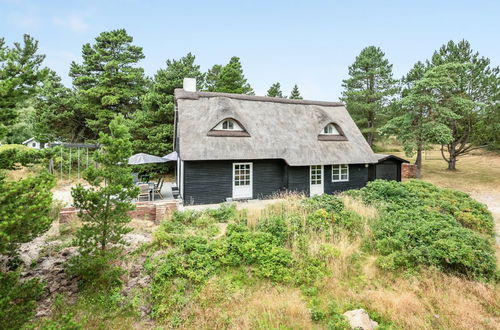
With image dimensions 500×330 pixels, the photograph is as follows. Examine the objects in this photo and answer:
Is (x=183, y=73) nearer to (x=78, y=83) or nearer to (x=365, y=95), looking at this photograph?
(x=78, y=83)

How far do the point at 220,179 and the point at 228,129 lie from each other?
8.60 ft

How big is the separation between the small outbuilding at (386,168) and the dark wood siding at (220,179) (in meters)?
7.10

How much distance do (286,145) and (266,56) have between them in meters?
11.5

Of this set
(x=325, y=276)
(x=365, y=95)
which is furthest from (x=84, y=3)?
(x=365, y=95)

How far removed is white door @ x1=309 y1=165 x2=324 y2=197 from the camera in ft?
46.3

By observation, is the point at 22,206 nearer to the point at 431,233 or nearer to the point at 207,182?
the point at 207,182

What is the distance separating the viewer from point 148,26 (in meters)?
15.0

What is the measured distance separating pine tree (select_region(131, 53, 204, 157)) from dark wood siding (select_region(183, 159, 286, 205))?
757 centimetres

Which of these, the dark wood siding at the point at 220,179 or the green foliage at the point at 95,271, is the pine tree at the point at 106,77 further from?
the green foliage at the point at 95,271

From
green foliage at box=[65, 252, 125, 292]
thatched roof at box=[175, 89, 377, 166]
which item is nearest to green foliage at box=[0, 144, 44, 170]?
green foliage at box=[65, 252, 125, 292]

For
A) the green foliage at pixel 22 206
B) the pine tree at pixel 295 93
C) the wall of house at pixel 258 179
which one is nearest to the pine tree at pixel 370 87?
the pine tree at pixel 295 93

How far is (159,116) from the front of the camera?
18.7m

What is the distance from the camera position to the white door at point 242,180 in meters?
12.7

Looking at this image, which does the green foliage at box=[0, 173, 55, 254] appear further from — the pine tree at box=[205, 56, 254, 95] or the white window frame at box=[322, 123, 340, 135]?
the pine tree at box=[205, 56, 254, 95]
